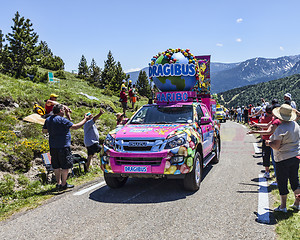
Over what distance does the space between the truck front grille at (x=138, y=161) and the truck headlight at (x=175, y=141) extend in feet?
1.15

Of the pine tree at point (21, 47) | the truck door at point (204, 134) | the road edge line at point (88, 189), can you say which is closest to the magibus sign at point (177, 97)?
the truck door at point (204, 134)

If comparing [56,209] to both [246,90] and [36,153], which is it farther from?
[246,90]

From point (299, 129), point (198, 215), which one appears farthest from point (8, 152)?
point (299, 129)

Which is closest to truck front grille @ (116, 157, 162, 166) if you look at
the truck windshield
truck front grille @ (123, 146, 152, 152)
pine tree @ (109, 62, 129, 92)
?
truck front grille @ (123, 146, 152, 152)

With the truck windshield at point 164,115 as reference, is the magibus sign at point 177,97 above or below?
above

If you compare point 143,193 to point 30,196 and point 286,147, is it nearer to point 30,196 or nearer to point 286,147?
point 30,196

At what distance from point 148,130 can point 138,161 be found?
0.79 meters

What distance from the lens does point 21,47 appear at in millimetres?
36469

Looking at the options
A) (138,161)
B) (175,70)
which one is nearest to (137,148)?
(138,161)

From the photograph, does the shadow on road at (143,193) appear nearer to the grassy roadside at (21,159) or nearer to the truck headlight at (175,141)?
the truck headlight at (175,141)

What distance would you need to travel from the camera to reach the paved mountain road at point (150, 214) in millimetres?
4156

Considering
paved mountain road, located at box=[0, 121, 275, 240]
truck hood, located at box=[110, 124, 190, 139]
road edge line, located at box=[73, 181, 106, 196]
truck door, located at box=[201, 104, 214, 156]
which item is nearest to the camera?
paved mountain road, located at box=[0, 121, 275, 240]

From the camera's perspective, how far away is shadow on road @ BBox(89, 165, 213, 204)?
227 inches

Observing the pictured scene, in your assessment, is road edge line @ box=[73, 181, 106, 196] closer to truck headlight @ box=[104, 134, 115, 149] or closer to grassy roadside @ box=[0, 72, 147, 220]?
grassy roadside @ box=[0, 72, 147, 220]
